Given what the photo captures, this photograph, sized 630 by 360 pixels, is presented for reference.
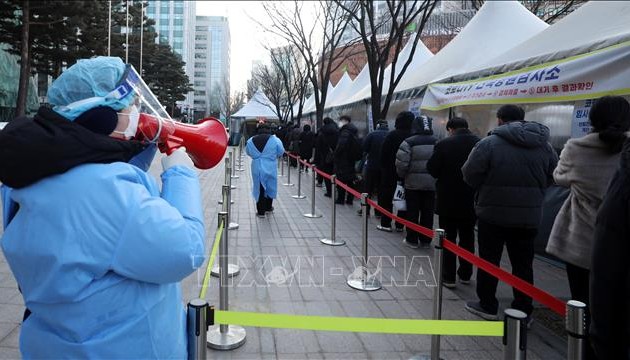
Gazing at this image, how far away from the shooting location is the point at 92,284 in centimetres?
139

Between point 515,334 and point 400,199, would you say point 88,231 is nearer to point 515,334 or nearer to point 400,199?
point 515,334

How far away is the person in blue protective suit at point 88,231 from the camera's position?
1334mm

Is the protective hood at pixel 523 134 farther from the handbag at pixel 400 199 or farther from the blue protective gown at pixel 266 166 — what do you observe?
the blue protective gown at pixel 266 166

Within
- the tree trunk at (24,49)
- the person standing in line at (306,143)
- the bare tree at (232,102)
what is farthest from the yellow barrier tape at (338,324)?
the bare tree at (232,102)

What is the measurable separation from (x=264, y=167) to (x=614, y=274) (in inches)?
303

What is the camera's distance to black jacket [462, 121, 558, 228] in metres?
4.27

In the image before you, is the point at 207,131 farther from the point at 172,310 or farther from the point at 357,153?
the point at 357,153

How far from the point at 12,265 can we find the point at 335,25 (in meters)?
18.4

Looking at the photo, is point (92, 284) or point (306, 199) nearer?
point (92, 284)

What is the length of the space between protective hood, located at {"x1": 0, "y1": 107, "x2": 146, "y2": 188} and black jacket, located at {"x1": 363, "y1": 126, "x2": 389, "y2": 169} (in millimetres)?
7880

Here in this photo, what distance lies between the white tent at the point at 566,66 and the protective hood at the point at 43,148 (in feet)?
15.1

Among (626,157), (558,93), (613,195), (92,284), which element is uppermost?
(558,93)

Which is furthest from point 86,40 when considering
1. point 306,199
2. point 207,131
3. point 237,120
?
point 207,131

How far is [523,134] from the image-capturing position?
4262 mm
